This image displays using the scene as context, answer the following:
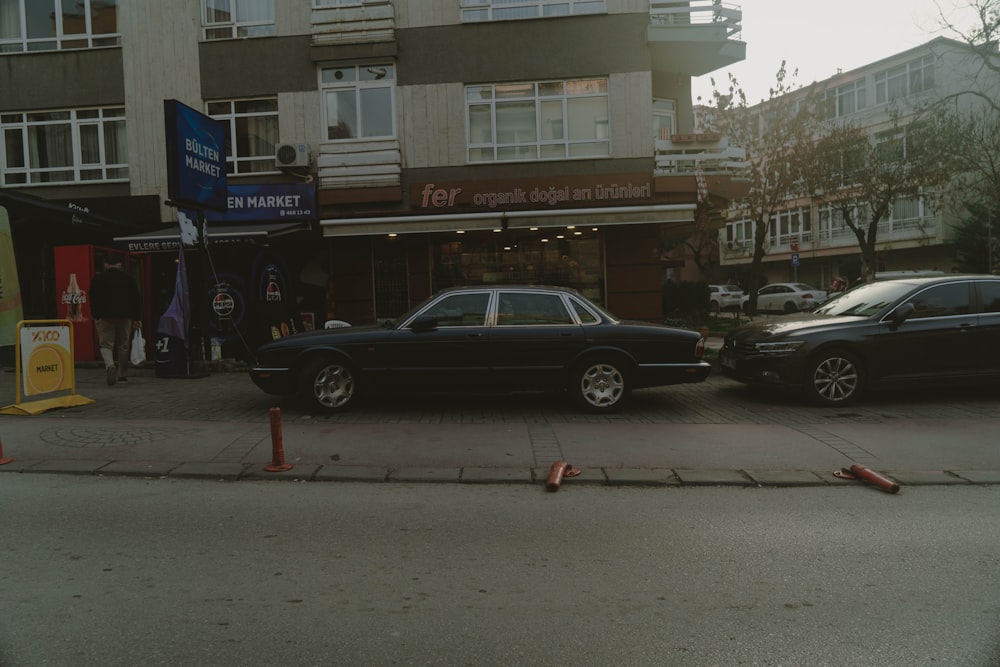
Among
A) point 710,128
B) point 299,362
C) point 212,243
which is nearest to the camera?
point 299,362

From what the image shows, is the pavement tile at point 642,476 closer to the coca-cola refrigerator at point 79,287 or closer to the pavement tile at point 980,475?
the pavement tile at point 980,475

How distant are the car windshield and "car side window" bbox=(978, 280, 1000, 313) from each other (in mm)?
917

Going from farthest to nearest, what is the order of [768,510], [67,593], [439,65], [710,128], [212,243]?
[710,128], [439,65], [212,243], [768,510], [67,593]

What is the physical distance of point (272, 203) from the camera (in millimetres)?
14773

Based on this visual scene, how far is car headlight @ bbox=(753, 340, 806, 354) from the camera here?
28.8 ft

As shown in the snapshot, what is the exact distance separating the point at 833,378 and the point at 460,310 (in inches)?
191

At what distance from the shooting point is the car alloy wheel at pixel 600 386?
838cm

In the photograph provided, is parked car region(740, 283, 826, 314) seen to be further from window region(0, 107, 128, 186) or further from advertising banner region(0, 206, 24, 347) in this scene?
advertising banner region(0, 206, 24, 347)

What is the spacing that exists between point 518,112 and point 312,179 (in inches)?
185

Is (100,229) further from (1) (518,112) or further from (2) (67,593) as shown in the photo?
(2) (67,593)

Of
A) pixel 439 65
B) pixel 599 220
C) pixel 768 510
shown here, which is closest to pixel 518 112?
pixel 439 65

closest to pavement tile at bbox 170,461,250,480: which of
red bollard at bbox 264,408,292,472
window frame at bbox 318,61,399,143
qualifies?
red bollard at bbox 264,408,292,472

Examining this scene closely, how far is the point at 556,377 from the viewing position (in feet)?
27.5

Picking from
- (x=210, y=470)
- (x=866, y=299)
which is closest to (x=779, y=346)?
(x=866, y=299)
